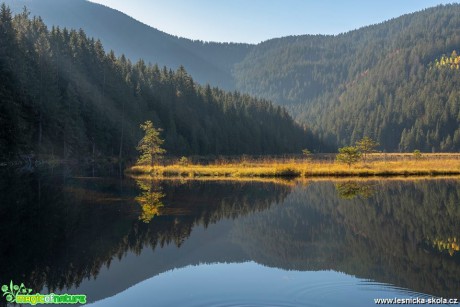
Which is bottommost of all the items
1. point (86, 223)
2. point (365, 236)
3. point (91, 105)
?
point (365, 236)

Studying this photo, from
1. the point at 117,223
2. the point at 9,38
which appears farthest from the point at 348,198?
the point at 9,38

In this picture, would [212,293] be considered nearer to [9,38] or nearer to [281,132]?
[9,38]

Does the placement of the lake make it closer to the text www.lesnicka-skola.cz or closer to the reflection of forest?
the reflection of forest

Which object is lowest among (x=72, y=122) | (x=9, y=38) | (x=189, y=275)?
(x=189, y=275)

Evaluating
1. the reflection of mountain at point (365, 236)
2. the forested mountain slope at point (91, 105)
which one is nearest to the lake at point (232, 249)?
the reflection of mountain at point (365, 236)

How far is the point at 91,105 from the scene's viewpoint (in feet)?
285

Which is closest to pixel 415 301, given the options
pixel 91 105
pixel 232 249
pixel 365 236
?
pixel 232 249

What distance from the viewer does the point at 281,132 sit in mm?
160250

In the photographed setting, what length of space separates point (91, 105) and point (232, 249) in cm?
7551

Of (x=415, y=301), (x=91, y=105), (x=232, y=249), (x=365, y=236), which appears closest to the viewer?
(x=415, y=301)

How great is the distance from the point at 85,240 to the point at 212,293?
757 centimetres

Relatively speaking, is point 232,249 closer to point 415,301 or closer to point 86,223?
point 86,223

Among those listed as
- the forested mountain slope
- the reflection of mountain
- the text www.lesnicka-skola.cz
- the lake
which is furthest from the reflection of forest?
the forested mountain slope

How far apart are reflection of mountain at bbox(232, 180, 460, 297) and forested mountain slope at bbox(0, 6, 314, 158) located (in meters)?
40.9
